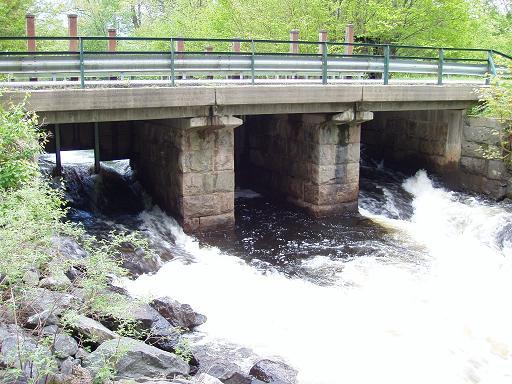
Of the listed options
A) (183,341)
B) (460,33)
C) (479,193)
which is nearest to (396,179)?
(479,193)

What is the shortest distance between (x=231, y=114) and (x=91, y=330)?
7257mm

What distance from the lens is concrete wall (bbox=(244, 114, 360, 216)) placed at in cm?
1492

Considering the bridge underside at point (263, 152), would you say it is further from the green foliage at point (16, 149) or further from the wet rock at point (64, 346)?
the wet rock at point (64, 346)

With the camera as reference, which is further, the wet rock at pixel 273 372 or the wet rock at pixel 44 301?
the wet rock at pixel 273 372

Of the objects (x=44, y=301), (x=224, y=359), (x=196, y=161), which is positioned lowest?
(x=224, y=359)

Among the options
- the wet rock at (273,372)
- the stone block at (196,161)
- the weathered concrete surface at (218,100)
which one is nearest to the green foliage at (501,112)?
the weathered concrete surface at (218,100)

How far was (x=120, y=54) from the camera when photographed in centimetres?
1238

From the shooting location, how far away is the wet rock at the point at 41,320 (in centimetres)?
629

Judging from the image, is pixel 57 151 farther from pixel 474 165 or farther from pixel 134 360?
pixel 474 165

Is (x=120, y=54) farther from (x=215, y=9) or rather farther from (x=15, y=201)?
(x=215, y=9)

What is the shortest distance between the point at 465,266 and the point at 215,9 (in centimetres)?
1870

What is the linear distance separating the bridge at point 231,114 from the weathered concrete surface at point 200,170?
0.02m

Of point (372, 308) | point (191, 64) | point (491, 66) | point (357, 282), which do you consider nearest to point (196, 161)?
point (191, 64)

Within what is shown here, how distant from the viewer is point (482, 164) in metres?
16.3
